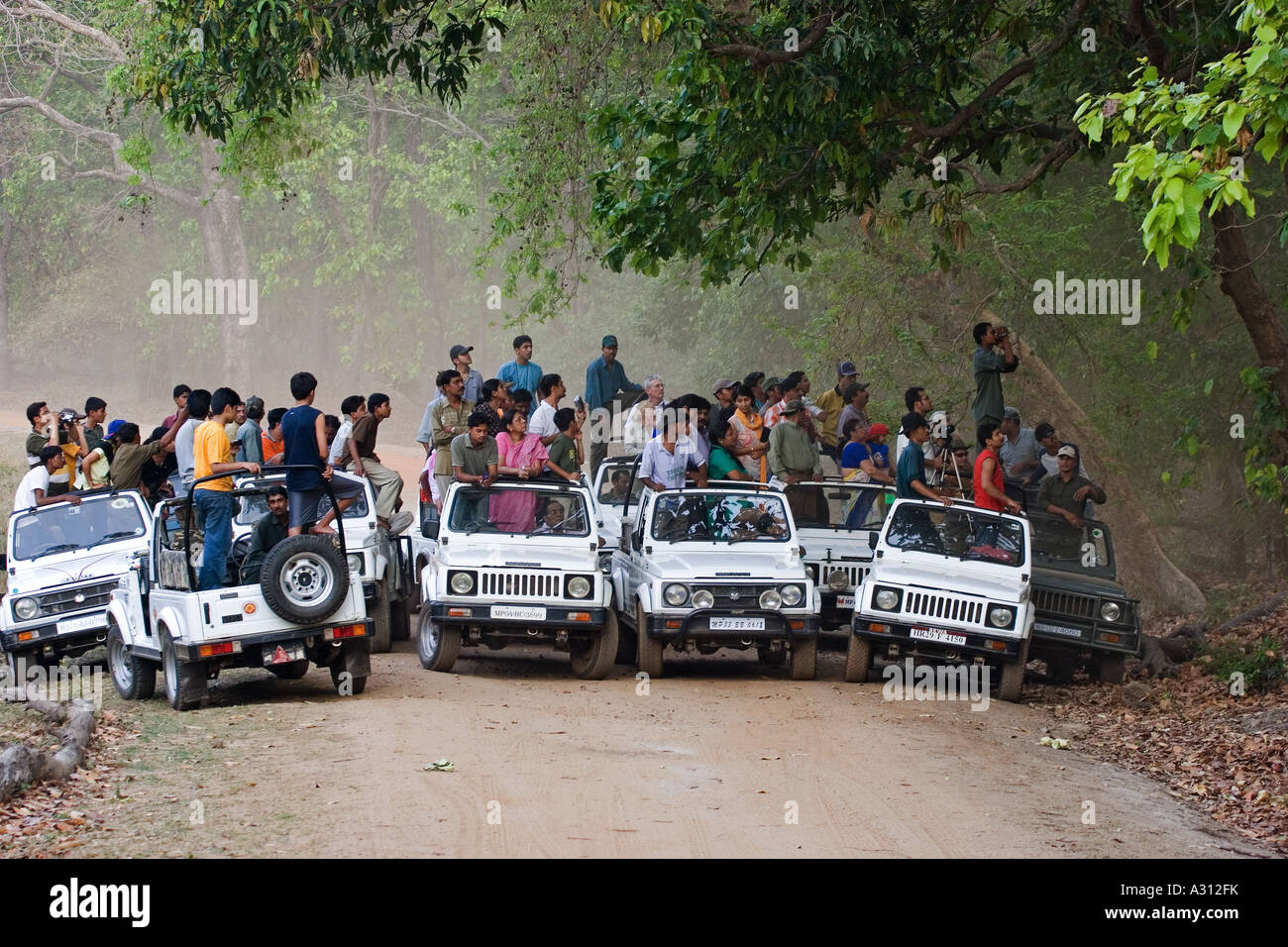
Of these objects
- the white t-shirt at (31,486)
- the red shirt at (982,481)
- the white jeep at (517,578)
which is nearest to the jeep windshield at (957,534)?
the red shirt at (982,481)

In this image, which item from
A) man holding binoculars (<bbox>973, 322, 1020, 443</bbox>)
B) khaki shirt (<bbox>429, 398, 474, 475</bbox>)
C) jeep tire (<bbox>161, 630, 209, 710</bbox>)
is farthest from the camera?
khaki shirt (<bbox>429, 398, 474, 475</bbox>)

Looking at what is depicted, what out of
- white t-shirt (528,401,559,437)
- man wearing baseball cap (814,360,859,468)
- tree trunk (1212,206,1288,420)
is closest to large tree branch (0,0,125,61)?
white t-shirt (528,401,559,437)

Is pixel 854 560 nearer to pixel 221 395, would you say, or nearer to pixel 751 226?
→ pixel 751 226

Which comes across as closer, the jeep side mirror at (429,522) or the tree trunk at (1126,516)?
the jeep side mirror at (429,522)

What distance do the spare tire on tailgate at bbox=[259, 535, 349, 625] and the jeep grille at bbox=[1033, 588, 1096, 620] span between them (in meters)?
6.58

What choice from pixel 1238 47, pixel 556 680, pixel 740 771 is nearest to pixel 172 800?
pixel 740 771

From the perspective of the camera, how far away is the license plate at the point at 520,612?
13492 mm

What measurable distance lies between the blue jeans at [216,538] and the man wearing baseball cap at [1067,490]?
808 cm

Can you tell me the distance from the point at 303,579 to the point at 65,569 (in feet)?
11.8

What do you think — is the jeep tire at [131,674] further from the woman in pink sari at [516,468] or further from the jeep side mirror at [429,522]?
the woman in pink sari at [516,468]

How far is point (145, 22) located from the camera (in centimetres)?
1845

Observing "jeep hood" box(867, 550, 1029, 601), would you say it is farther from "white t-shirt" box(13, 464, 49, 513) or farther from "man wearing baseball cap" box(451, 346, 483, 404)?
"white t-shirt" box(13, 464, 49, 513)

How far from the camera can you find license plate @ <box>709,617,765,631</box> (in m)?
13.6

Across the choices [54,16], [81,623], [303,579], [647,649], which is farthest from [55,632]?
[54,16]
